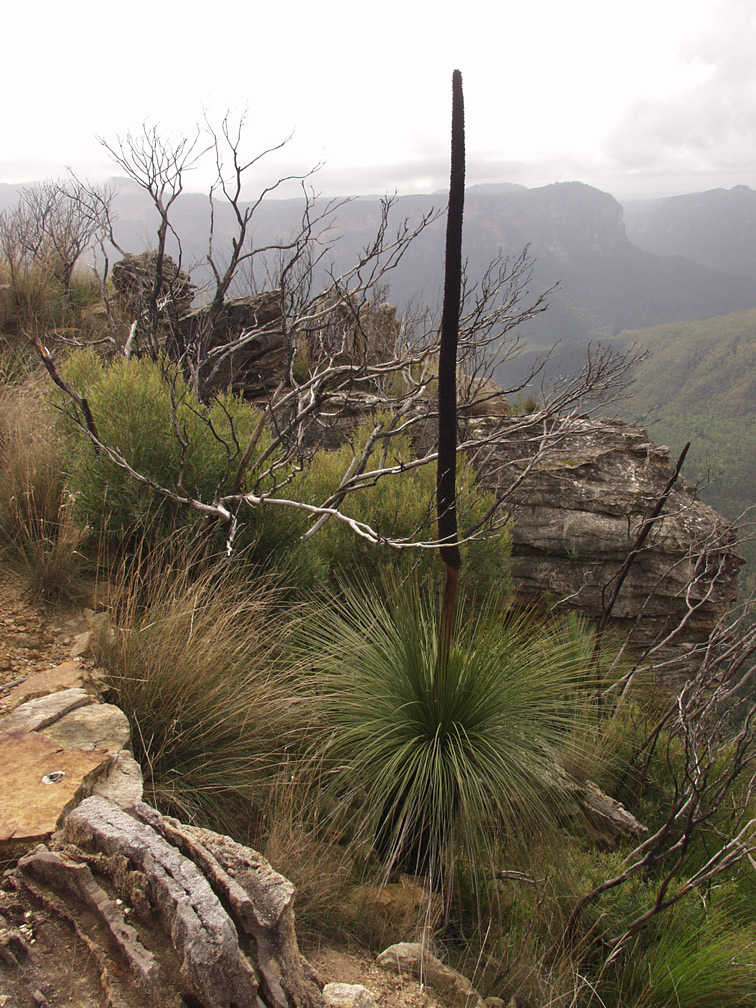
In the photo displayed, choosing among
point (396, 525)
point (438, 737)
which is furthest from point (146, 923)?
point (396, 525)

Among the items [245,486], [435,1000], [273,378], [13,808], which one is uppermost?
[273,378]

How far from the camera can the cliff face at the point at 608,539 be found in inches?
247

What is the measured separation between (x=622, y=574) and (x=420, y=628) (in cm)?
264

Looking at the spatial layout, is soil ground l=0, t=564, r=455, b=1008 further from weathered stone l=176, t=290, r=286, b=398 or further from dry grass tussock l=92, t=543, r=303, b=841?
weathered stone l=176, t=290, r=286, b=398

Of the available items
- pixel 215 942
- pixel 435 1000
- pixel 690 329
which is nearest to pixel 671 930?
pixel 435 1000

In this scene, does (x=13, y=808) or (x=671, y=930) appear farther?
(x=671, y=930)

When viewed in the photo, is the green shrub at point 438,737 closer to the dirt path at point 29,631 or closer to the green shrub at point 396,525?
the dirt path at point 29,631

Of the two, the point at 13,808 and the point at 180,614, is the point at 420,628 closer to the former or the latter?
the point at 180,614

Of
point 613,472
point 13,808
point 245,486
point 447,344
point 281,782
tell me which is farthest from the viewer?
point 613,472

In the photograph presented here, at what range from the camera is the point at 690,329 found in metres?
128

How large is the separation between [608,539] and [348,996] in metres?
5.53

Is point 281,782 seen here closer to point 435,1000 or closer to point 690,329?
point 435,1000

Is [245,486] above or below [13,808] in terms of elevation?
above

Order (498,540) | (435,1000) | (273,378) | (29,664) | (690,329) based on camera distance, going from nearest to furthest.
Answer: (435,1000), (29,664), (498,540), (273,378), (690,329)
